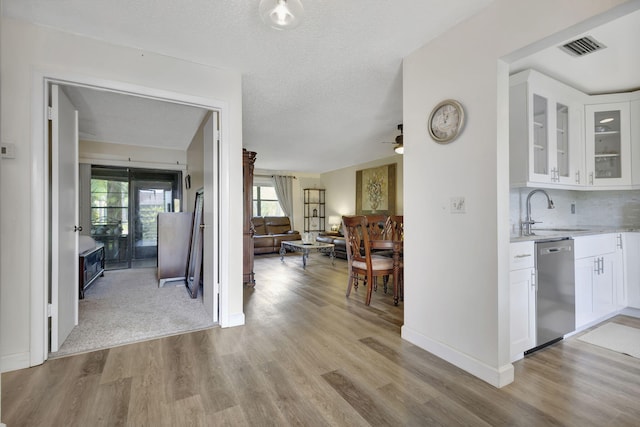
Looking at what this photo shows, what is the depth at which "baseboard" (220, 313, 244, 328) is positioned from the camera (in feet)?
8.55

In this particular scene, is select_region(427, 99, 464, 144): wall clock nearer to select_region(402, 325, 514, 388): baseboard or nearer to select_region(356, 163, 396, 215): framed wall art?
select_region(402, 325, 514, 388): baseboard

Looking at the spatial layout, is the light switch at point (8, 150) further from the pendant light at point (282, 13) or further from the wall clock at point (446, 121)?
the wall clock at point (446, 121)

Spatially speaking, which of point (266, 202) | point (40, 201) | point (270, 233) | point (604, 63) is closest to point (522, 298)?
point (604, 63)

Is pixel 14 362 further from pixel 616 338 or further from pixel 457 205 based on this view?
pixel 616 338

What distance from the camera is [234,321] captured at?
103 inches

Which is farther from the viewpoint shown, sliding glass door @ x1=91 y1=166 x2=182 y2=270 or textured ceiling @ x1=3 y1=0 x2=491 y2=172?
sliding glass door @ x1=91 y1=166 x2=182 y2=270

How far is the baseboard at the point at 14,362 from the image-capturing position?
1869 millimetres

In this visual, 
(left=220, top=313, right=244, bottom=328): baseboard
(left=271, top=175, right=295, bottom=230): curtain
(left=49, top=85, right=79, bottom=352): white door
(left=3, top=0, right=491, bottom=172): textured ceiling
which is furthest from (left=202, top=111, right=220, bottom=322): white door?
(left=271, top=175, right=295, bottom=230): curtain

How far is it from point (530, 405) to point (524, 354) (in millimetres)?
673

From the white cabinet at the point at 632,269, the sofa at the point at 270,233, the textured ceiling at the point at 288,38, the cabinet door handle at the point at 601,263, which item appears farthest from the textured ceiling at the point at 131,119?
the white cabinet at the point at 632,269

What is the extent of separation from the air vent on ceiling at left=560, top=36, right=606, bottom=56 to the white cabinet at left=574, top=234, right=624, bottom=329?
150 cm

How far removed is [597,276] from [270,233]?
648 centimetres

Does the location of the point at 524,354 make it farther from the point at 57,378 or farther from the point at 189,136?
the point at 189,136

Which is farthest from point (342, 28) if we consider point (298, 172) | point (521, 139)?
point (298, 172)
